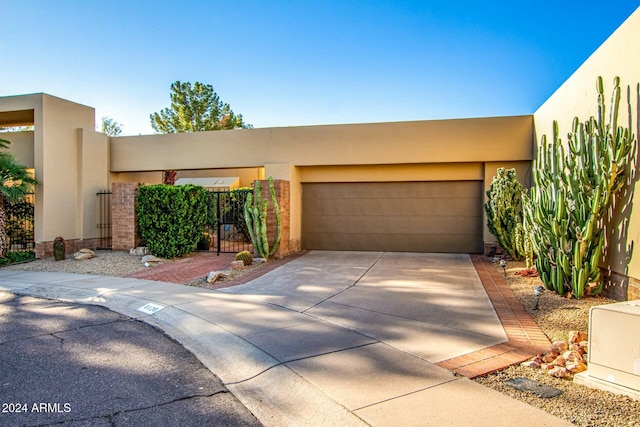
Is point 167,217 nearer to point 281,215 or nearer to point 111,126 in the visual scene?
point 281,215

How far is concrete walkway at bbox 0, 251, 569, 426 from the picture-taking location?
11.6 ft

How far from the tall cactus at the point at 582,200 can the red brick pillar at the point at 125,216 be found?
11828 mm

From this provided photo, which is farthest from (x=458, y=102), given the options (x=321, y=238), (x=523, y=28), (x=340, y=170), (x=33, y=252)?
(x=33, y=252)

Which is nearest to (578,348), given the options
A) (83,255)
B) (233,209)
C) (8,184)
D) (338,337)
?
(338,337)

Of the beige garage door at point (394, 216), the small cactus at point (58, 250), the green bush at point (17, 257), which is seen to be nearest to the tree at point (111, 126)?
the green bush at point (17, 257)

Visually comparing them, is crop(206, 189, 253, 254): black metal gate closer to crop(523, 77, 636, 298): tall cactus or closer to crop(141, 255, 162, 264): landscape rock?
crop(141, 255, 162, 264): landscape rock

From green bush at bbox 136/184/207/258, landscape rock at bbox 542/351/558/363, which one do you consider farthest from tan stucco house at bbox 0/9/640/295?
landscape rock at bbox 542/351/558/363

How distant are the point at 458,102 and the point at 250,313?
12.2 metres

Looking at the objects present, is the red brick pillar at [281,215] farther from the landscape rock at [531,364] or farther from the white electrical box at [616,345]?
the white electrical box at [616,345]

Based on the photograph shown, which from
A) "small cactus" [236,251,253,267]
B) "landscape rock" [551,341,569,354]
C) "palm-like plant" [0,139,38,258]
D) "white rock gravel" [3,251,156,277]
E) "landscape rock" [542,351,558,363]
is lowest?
"white rock gravel" [3,251,156,277]

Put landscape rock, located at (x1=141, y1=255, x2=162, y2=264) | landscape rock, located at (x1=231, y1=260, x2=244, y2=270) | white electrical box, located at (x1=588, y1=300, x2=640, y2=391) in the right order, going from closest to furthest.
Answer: white electrical box, located at (x1=588, y1=300, x2=640, y2=391), landscape rock, located at (x1=231, y1=260, x2=244, y2=270), landscape rock, located at (x1=141, y1=255, x2=162, y2=264)

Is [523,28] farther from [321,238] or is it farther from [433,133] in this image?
[321,238]

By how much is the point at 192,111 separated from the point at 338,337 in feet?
99.9

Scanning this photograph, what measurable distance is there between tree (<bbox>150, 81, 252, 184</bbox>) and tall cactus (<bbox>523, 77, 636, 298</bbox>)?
28.7 m
